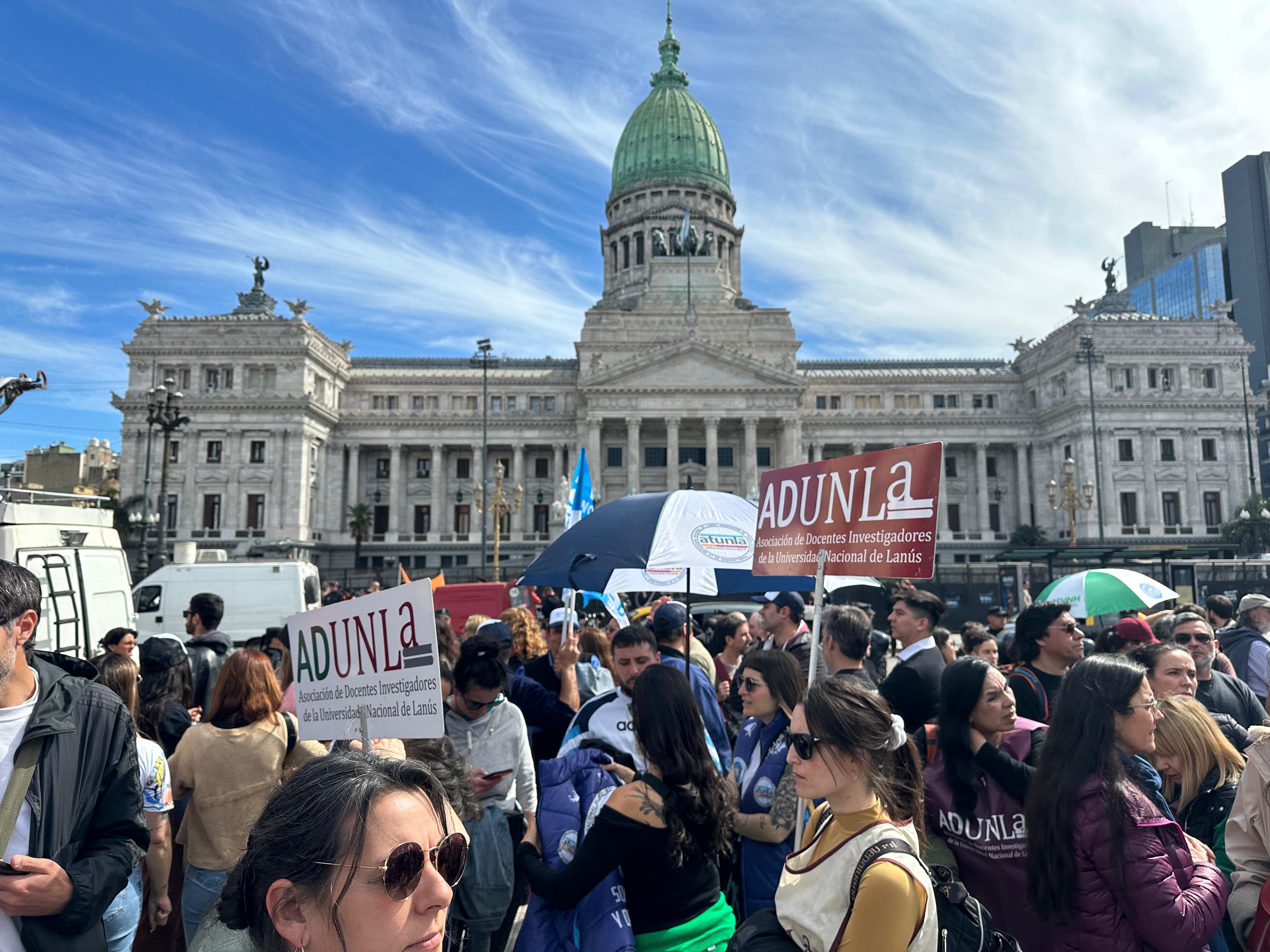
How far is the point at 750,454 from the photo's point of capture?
49156mm

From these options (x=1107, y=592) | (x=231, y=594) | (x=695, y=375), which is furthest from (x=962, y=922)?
Answer: (x=695, y=375)

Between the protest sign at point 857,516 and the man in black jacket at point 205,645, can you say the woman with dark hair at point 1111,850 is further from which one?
the man in black jacket at point 205,645

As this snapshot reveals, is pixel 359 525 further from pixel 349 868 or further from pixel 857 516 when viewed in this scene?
pixel 349 868

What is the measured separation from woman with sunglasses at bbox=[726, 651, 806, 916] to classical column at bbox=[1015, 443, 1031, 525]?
54.4 meters

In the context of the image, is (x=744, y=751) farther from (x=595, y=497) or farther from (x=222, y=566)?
(x=595, y=497)

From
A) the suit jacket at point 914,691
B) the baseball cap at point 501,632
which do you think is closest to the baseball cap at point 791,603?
the suit jacket at point 914,691

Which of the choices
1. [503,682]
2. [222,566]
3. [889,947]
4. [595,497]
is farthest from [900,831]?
[595,497]

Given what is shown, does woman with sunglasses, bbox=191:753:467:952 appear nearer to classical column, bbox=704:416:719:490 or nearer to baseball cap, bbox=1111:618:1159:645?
baseball cap, bbox=1111:618:1159:645

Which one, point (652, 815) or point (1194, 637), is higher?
point (1194, 637)

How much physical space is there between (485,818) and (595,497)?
43.6 meters

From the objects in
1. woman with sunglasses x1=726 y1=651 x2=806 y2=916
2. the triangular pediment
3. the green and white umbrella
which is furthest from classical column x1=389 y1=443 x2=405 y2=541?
woman with sunglasses x1=726 y1=651 x2=806 y2=916

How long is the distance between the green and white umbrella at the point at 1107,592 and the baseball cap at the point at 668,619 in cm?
519

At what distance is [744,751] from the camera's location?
4.79 metres

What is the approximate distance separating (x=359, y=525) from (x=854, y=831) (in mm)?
50180
